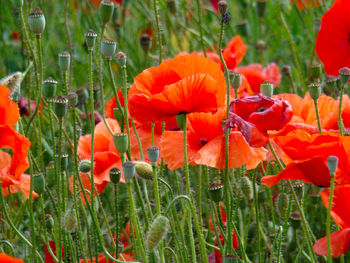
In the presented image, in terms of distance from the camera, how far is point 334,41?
1.33 meters

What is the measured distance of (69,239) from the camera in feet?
3.68

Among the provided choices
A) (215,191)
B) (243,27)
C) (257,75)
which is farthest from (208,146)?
(243,27)

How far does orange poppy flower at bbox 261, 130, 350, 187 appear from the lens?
91 cm

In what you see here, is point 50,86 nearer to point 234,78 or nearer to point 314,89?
point 234,78

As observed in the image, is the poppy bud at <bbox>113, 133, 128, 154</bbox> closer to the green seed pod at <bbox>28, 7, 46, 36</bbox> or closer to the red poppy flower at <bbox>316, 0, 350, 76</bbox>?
the green seed pod at <bbox>28, 7, 46, 36</bbox>

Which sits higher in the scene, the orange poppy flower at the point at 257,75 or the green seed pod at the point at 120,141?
the orange poppy flower at the point at 257,75

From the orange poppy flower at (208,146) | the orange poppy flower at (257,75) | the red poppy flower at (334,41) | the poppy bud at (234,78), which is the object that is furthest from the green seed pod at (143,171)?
the orange poppy flower at (257,75)

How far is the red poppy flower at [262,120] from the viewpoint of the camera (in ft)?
3.16

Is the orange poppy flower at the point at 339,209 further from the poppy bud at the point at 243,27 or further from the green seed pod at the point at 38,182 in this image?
the poppy bud at the point at 243,27

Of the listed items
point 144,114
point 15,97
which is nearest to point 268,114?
point 144,114

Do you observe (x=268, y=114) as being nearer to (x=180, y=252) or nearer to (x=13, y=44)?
(x=180, y=252)

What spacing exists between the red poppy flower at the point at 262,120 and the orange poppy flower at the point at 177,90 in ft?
0.18

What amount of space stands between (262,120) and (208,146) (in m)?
0.10

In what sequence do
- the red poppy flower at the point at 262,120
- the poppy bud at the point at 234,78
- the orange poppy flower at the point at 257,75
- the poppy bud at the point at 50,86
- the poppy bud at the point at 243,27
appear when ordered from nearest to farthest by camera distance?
the red poppy flower at the point at 262,120, the poppy bud at the point at 50,86, the poppy bud at the point at 234,78, the orange poppy flower at the point at 257,75, the poppy bud at the point at 243,27
